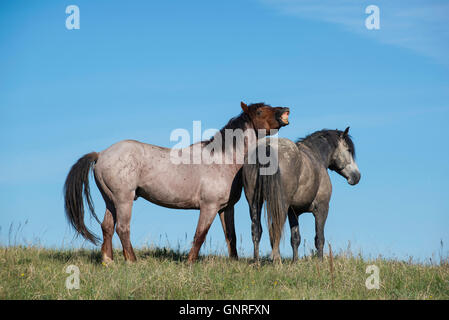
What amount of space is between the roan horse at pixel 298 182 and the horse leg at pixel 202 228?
0.78 m

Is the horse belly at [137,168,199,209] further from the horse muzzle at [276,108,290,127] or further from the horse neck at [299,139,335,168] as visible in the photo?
the horse neck at [299,139,335,168]

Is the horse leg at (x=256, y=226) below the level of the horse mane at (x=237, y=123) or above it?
below

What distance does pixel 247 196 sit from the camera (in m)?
8.45

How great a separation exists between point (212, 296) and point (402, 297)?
2.69 meters

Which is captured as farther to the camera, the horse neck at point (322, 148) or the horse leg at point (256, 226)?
the horse neck at point (322, 148)

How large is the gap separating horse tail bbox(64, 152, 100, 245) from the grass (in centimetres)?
73

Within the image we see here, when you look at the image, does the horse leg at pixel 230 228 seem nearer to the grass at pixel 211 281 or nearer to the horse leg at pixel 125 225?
the grass at pixel 211 281

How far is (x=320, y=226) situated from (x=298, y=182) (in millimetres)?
1337

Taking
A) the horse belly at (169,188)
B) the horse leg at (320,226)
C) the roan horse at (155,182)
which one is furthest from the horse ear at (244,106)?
the horse leg at (320,226)

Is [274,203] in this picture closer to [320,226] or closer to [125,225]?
[320,226]

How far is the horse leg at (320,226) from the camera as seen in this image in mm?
9555

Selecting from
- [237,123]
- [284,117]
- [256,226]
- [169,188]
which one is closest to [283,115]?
[284,117]

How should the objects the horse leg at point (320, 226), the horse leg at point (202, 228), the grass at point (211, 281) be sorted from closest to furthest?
1. the grass at point (211, 281)
2. the horse leg at point (202, 228)
3. the horse leg at point (320, 226)
